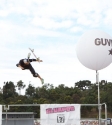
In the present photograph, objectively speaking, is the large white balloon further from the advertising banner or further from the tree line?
the tree line

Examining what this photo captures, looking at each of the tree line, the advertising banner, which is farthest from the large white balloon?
the tree line

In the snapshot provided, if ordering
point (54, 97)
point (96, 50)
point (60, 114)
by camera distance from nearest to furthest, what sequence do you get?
1. point (60, 114)
2. point (96, 50)
3. point (54, 97)

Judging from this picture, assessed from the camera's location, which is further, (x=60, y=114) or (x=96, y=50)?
(x=96, y=50)

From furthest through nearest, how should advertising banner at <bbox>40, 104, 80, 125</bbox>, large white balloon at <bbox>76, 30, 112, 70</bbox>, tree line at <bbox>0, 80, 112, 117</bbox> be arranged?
tree line at <bbox>0, 80, 112, 117</bbox>, large white balloon at <bbox>76, 30, 112, 70</bbox>, advertising banner at <bbox>40, 104, 80, 125</bbox>

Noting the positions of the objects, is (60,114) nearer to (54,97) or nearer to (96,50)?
(96,50)

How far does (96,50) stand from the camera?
532 inches

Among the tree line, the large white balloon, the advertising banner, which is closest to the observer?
the advertising banner

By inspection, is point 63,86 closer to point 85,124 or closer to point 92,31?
point 85,124

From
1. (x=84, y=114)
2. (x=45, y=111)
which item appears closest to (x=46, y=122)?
(x=45, y=111)

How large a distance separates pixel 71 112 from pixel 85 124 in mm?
14079

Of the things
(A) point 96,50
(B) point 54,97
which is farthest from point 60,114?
(B) point 54,97

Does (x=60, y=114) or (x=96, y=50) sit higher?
(x=96, y=50)

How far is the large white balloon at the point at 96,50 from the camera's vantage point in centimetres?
1354

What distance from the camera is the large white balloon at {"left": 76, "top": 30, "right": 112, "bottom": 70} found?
44.4 ft
